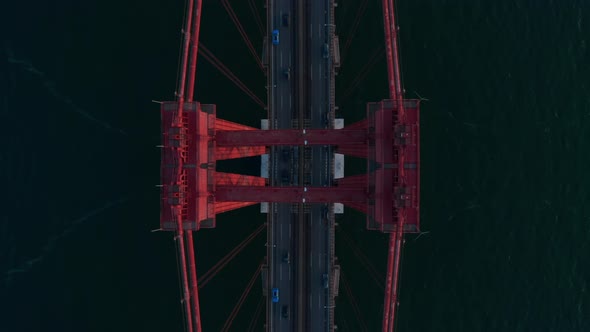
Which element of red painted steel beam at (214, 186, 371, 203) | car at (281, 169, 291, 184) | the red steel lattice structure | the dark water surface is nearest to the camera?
the red steel lattice structure

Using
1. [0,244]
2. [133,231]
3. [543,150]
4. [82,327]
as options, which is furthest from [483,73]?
[0,244]

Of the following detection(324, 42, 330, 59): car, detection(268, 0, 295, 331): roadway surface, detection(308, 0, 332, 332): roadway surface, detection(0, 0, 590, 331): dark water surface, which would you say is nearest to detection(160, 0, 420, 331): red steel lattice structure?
detection(308, 0, 332, 332): roadway surface

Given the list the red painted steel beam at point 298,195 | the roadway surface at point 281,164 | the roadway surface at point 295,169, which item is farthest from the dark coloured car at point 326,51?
the red painted steel beam at point 298,195

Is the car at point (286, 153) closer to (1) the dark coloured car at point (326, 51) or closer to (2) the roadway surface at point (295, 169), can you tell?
(2) the roadway surface at point (295, 169)

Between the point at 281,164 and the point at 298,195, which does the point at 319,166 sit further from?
the point at 298,195

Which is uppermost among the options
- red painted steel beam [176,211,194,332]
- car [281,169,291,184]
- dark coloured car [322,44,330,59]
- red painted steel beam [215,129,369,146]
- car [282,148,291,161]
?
dark coloured car [322,44,330,59]

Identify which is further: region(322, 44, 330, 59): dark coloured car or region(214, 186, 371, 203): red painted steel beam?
region(322, 44, 330, 59): dark coloured car

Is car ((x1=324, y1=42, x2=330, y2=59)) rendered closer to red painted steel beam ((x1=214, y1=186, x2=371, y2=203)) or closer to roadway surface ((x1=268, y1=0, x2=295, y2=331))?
roadway surface ((x1=268, y1=0, x2=295, y2=331))
